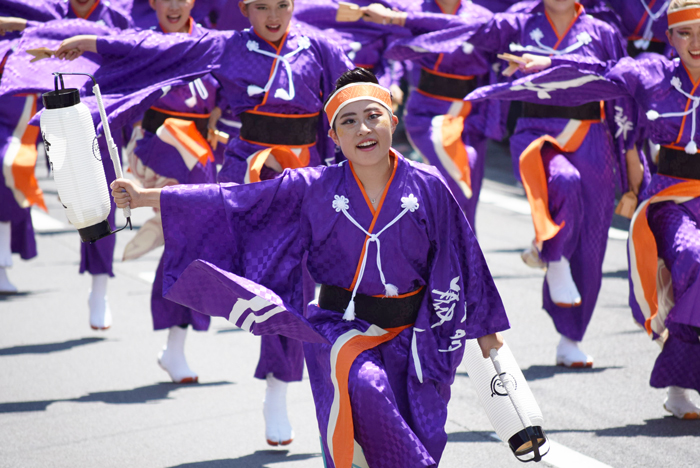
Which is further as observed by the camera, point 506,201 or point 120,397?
point 506,201

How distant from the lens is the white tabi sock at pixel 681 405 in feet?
12.7

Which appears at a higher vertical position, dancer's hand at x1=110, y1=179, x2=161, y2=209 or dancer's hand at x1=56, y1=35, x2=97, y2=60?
dancer's hand at x1=56, y1=35, x2=97, y2=60

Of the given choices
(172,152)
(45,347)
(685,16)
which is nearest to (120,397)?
(45,347)

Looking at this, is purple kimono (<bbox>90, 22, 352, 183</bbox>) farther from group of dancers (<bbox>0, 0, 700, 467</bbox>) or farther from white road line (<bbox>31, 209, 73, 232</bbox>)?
white road line (<bbox>31, 209, 73, 232</bbox>)

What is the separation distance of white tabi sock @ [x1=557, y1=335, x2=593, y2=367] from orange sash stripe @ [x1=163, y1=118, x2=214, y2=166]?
1989 millimetres

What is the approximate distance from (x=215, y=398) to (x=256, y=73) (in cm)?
149

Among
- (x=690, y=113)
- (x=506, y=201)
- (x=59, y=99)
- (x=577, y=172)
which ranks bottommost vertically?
(x=506, y=201)

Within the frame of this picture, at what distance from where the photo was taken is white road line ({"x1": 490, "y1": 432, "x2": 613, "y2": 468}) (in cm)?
341

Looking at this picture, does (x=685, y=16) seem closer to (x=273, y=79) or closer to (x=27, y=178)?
(x=273, y=79)

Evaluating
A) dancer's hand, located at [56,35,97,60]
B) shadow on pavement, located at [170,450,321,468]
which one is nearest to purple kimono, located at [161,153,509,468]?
shadow on pavement, located at [170,450,321,468]

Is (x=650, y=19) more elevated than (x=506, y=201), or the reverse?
(x=650, y=19)

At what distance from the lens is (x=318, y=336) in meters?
2.79

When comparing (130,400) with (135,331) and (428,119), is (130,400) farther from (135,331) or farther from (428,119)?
(428,119)

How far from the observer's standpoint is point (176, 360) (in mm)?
4508
